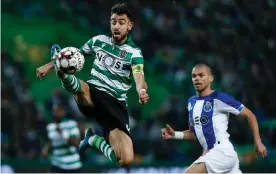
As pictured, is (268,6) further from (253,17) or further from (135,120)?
(135,120)

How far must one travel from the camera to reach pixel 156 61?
1403cm

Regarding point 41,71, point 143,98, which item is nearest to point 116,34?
point 41,71

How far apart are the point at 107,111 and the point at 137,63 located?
66 cm

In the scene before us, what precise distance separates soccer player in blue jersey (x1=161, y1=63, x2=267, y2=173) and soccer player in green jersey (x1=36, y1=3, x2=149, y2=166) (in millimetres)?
669

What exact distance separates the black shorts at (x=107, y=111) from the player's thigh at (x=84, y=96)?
0.16 ft

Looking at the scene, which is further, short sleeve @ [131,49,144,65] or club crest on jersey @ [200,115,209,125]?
club crest on jersey @ [200,115,209,125]

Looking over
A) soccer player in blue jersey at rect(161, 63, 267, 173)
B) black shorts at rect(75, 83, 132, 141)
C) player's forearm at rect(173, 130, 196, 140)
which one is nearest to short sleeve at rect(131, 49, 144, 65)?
black shorts at rect(75, 83, 132, 141)

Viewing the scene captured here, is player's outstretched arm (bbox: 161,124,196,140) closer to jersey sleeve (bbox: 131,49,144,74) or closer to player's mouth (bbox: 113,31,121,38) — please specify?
jersey sleeve (bbox: 131,49,144,74)

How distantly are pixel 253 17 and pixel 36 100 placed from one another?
4.94m

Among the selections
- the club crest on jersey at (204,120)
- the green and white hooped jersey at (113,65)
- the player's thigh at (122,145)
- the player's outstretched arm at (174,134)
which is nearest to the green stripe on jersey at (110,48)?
the green and white hooped jersey at (113,65)

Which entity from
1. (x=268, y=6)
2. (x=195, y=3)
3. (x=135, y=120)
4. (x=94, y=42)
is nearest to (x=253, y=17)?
(x=268, y=6)

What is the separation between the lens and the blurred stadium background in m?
13.3

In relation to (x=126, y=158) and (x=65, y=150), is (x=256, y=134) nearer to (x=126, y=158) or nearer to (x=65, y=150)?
(x=126, y=158)

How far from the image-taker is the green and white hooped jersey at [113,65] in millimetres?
7570
